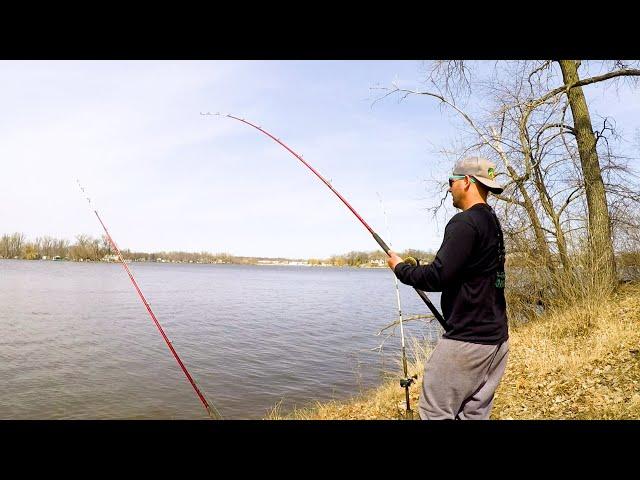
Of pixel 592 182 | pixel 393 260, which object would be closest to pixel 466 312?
pixel 393 260

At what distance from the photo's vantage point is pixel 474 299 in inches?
72.6

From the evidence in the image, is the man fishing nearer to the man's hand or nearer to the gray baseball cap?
the gray baseball cap

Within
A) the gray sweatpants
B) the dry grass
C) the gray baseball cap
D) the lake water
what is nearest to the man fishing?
the gray sweatpants

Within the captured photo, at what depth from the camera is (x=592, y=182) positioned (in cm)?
810

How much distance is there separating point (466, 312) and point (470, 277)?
0.14 m

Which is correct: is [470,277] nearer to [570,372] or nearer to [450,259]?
[450,259]

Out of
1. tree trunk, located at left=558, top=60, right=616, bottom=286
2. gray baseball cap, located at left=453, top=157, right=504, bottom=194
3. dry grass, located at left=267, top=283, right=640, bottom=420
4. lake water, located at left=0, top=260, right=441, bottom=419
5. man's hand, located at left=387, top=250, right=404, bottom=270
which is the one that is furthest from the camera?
tree trunk, located at left=558, top=60, right=616, bottom=286

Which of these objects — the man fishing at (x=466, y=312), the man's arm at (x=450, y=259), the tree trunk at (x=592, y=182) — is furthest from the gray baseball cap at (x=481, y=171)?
the tree trunk at (x=592, y=182)

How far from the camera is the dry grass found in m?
4.48

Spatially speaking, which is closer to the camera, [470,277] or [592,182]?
[470,277]

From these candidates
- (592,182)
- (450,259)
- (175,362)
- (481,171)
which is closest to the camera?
(450,259)
